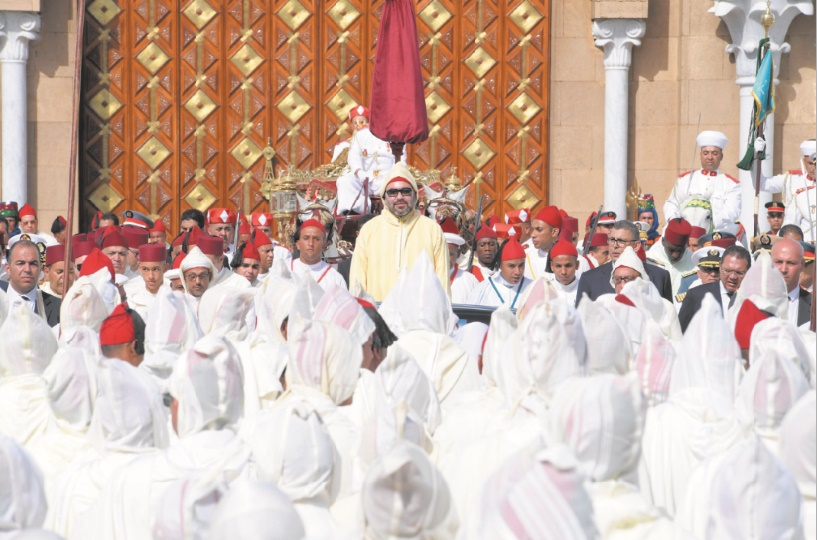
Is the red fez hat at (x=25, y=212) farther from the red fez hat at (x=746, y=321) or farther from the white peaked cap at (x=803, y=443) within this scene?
the white peaked cap at (x=803, y=443)

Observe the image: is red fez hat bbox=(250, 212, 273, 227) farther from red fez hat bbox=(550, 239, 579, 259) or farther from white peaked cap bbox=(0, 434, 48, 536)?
white peaked cap bbox=(0, 434, 48, 536)

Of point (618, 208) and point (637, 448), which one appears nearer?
point (637, 448)

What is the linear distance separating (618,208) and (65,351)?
12104 millimetres

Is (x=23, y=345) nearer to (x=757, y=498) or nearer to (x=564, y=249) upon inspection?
(x=757, y=498)

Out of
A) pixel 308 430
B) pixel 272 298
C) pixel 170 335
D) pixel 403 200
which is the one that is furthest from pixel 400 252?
pixel 308 430

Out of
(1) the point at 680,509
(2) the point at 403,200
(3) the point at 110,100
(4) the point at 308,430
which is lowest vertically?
(1) the point at 680,509

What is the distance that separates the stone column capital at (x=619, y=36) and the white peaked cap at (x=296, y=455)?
1319cm

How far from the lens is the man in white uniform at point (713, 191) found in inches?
565

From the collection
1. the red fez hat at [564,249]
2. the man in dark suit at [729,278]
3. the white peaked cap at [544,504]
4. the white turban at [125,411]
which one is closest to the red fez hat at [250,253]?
the red fez hat at [564,249]

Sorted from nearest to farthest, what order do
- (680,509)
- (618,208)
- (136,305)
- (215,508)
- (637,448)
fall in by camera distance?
1. (215,508)
2. (637,448)
3. (680,509)
4. (136,305)
5. (618,208)

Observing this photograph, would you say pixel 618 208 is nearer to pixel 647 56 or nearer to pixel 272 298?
pixel 647 56

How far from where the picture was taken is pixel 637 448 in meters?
3.89

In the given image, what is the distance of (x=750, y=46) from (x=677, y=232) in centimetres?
547

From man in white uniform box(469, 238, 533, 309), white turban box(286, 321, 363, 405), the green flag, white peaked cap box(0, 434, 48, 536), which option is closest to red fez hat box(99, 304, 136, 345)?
white turban box(286, 321, 363, 405)
